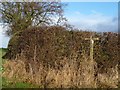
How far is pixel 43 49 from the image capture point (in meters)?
12.4

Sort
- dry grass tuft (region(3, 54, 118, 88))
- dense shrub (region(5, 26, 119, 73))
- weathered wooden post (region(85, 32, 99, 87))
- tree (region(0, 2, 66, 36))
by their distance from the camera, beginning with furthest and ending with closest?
tree (region(0, 2, 66, 36)) < dense shrub (region(5, 26, 119, 73)) < weathered wooden post (region(85, 32, 99, 87)) < dry grass tuft (region(3, 54, 118, 88))

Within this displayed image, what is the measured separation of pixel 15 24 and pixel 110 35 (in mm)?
16035

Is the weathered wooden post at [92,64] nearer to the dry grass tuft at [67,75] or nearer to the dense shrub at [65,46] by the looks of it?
the dry grass tuft at [67,75]

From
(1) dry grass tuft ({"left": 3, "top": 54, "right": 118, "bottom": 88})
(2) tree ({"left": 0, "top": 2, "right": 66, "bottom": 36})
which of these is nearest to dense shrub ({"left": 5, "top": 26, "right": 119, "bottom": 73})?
(1) dry grass tuft ({"left": 3, "top": 54, "right": 118, "bottom": 88})

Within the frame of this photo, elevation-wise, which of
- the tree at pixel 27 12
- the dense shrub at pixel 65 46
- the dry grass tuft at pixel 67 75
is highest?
the tree at pixel 27 12

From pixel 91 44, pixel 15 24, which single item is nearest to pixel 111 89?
pixel 91 44

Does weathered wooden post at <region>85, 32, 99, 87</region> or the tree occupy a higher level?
the tree

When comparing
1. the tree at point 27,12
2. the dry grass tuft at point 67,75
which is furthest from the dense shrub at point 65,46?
the tree at point 27,12

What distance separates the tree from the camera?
1080 inches

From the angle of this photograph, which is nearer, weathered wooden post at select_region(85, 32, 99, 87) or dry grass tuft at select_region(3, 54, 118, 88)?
dry grass tuft at select_region(3, 54, 118, 88)

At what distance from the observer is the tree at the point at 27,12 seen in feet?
90.0

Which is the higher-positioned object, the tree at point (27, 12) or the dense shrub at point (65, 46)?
the tree at point (27, 12)

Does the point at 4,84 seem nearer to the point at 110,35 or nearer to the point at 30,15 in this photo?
the point at 110,35

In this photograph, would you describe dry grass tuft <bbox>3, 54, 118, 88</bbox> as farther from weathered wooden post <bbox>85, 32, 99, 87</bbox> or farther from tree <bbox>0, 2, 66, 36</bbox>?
tree <bbox>0, 2, 66, 36</bbox>
